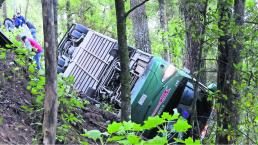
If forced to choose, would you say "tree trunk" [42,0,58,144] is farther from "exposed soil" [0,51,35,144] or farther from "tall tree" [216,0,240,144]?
"tall tree" [216,0,240,144]

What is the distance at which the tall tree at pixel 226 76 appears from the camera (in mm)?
6699

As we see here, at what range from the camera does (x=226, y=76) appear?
7207mm

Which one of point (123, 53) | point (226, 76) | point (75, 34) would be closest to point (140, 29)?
point (75, 34)

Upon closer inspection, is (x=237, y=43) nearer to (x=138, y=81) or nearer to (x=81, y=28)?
(x=138, y=81)

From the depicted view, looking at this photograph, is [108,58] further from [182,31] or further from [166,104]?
[182,31]

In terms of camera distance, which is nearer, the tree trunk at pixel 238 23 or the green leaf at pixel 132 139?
the green leaf at pixel 132 139

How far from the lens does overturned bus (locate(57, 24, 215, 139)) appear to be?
348 inches

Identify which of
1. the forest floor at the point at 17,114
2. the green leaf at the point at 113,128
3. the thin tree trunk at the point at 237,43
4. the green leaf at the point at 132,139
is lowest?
the forest floor at the point at 17,114

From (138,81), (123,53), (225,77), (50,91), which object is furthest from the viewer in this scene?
(138,81)

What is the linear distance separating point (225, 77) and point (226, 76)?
3cm

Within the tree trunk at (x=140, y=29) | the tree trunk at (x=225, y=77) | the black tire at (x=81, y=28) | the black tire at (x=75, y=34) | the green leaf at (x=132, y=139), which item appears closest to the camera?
the green leaf at (x=132, y=139)

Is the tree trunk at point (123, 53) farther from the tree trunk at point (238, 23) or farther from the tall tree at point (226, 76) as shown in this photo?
the tree trunk at point (238, 23)

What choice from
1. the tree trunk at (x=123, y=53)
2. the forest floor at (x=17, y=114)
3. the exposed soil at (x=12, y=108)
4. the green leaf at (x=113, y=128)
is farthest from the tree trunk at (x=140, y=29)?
the green leaf at (x=113, y=128)

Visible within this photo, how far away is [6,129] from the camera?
5.35m
